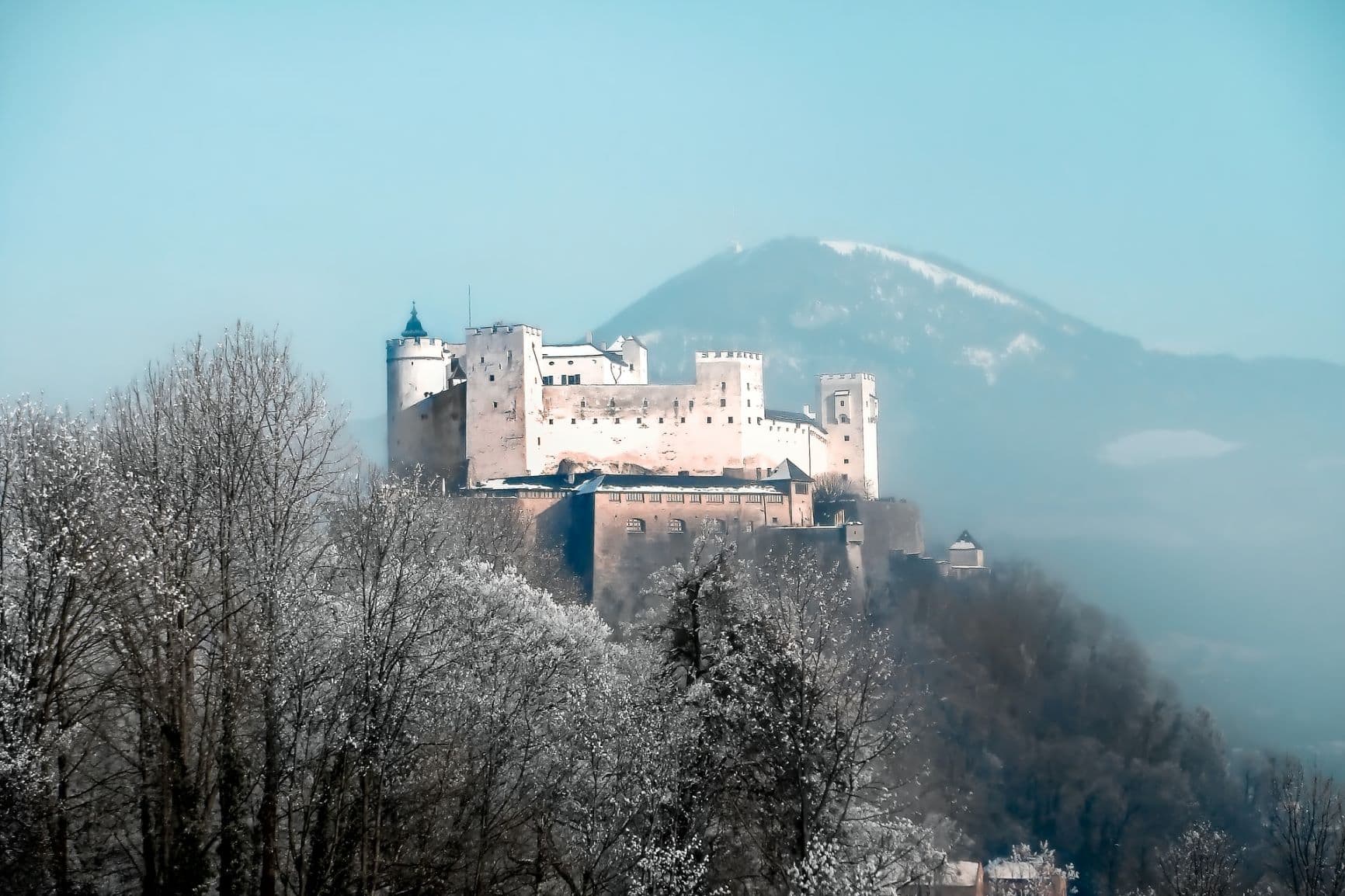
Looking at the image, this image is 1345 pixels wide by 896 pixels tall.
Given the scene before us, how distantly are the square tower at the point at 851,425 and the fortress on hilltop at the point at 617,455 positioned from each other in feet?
10.0

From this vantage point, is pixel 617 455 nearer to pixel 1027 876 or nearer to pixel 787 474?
pixel 787 474

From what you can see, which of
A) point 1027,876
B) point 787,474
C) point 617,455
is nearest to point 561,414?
point 617,455

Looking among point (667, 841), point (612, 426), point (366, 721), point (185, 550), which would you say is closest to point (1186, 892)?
point (667, 841)

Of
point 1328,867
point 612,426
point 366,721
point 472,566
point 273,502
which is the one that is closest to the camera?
point 366,721

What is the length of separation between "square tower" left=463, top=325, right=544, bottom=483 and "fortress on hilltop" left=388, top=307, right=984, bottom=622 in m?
0.08

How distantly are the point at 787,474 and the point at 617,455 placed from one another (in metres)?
8.84

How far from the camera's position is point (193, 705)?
22.9m

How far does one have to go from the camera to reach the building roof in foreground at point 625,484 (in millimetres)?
77500

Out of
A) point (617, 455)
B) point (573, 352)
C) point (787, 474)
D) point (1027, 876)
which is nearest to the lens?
point (1027, 876)

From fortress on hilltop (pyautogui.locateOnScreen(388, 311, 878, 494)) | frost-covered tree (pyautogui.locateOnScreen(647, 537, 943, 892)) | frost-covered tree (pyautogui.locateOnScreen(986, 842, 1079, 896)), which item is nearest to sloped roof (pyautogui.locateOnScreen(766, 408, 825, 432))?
fortress on hilltop (pyautogui.locateOnScreen(388, 311, 878, 494))

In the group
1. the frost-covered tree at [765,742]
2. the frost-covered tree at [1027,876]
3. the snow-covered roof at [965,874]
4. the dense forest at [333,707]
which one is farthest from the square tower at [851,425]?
the frost-covered tree at [765,742]

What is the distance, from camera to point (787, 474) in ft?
277

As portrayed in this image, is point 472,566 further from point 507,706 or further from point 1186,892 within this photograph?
point 1186,892

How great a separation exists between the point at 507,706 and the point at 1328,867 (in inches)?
815
